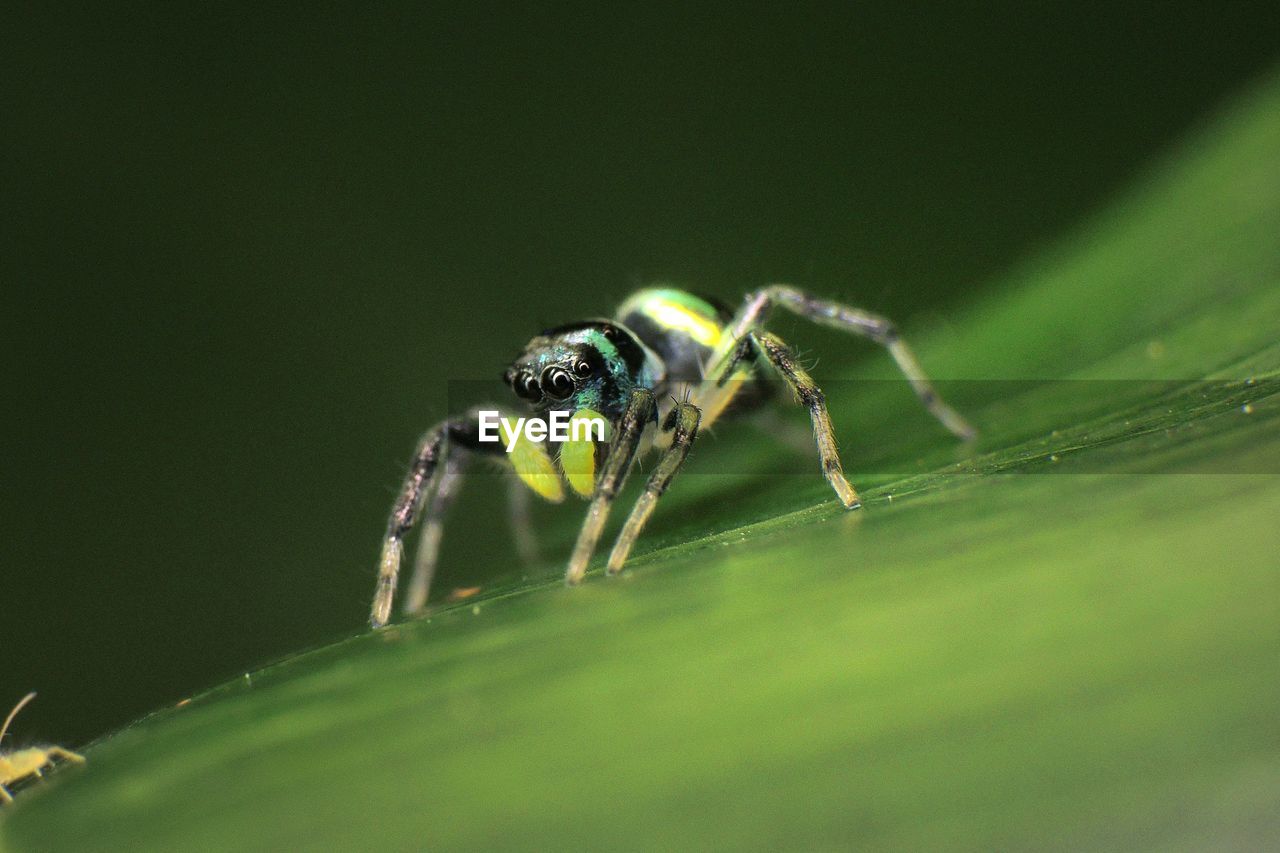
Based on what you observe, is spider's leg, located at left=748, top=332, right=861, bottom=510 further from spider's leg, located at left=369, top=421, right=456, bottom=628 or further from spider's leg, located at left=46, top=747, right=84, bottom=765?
spider's leg, located at left=46, top=747, right=84, bottom=765

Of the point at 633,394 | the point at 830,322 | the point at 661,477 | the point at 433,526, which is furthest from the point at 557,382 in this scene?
the point at 830,322

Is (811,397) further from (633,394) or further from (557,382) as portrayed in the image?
(557,382)

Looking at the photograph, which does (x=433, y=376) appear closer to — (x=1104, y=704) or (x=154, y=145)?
(x=154, y=145)

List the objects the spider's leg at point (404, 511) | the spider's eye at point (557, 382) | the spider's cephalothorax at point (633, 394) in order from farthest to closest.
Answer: the spider's eye at point (557, 382) < the spider's leg at point (404, 511) < the spider's cephalothorax at point (633, 394)

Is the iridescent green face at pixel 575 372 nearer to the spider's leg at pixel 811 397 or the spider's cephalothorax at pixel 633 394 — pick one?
the spider's cephalothorax at pixel 633 394

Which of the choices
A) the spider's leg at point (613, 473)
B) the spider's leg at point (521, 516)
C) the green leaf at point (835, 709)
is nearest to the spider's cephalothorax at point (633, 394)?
the spider's leg at point (613, 473)

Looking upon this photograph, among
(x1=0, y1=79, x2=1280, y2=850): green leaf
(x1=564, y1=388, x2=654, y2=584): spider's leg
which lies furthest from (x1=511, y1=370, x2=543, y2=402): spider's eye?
(x1=0, y1=79, x2=1280, y2=850): green leaf

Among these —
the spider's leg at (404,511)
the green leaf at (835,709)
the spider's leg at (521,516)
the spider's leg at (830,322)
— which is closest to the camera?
the green leaf at (835,709)

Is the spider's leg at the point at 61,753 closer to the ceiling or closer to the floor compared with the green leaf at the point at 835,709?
closer to the ceiling
